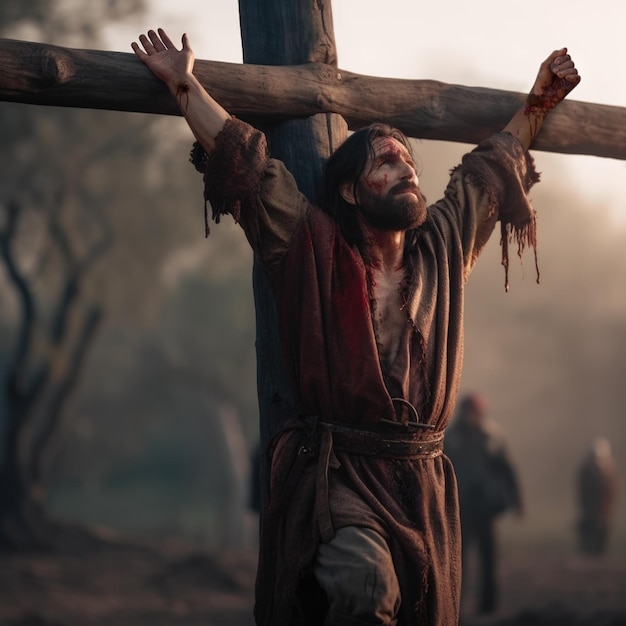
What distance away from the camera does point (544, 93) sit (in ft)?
16.9

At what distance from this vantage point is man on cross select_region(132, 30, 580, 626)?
428cm

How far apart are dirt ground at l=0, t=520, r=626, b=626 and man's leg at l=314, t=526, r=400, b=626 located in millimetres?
6055

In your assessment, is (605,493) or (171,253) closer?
(605,493)

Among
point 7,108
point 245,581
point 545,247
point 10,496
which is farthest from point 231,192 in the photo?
point 545,247

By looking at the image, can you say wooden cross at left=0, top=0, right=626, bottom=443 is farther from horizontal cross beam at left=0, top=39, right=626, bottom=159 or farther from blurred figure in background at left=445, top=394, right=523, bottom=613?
blurred figure in background at left=445, top=394, right=523, bottom=613

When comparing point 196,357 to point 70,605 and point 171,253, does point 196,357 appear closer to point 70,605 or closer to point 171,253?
point 171,253

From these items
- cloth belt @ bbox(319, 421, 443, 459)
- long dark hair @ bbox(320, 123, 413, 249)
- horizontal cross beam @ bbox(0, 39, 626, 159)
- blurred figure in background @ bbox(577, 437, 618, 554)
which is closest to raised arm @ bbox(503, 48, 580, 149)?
horizontal cross beam @ bbox(0, 39, 626, 159)

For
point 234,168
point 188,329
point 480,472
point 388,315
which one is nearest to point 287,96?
point 234,168

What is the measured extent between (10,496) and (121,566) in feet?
6.99

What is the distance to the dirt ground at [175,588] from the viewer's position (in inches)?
439

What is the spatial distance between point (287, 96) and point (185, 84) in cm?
50

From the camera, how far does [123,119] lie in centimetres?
2028

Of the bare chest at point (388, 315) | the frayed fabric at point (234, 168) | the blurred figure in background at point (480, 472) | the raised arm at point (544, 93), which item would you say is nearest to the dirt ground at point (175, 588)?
the blurred figure in background at point (480, 472)

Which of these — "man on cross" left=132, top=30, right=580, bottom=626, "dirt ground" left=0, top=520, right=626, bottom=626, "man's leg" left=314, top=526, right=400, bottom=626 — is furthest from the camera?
"dirt ground" left=0, top=520, right=626, bottom=626
